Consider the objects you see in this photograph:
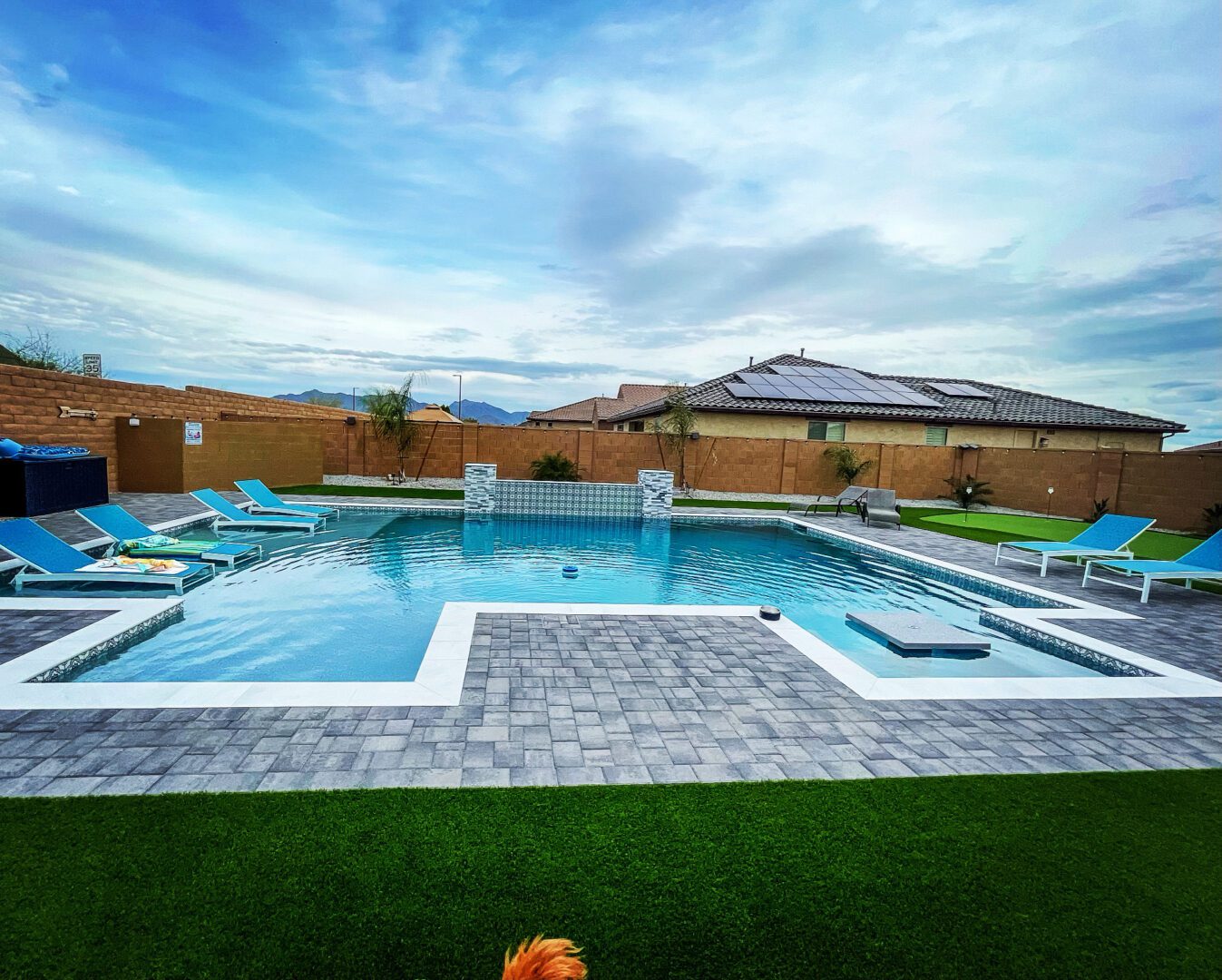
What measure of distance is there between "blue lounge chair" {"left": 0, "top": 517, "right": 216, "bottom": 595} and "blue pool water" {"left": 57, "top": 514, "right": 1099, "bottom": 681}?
1.60ft

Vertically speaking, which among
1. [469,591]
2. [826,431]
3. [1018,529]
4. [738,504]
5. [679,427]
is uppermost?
[826,431]

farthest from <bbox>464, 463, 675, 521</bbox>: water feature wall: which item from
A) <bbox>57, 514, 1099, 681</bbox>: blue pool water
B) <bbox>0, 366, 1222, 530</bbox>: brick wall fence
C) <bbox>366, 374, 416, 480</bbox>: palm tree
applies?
<bbox>366, 374, 416, 480</bbox>: palm tree

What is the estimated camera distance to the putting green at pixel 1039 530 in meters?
12.5

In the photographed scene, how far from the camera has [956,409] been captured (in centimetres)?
2431

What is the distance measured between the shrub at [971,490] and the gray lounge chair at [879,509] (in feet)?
17.7

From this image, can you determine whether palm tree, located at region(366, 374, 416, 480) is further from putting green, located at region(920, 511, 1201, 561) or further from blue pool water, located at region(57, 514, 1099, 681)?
putting green, located at region(920, 511, 1201, 561)

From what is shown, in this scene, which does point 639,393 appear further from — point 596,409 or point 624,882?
point 624,882

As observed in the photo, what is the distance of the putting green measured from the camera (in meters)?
12.5

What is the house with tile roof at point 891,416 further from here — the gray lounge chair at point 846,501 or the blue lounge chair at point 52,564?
the blue lounge chair at point 52,564

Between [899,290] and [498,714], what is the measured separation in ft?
65.5

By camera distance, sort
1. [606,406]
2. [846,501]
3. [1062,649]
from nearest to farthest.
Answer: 1. [1062,649]
2. [846,501]
3. [606,406]

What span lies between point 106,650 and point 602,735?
14.1 ft

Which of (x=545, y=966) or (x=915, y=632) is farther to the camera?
(x=915, y=632)

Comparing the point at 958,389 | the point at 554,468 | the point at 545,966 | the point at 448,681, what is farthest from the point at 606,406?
the point at 545,966
